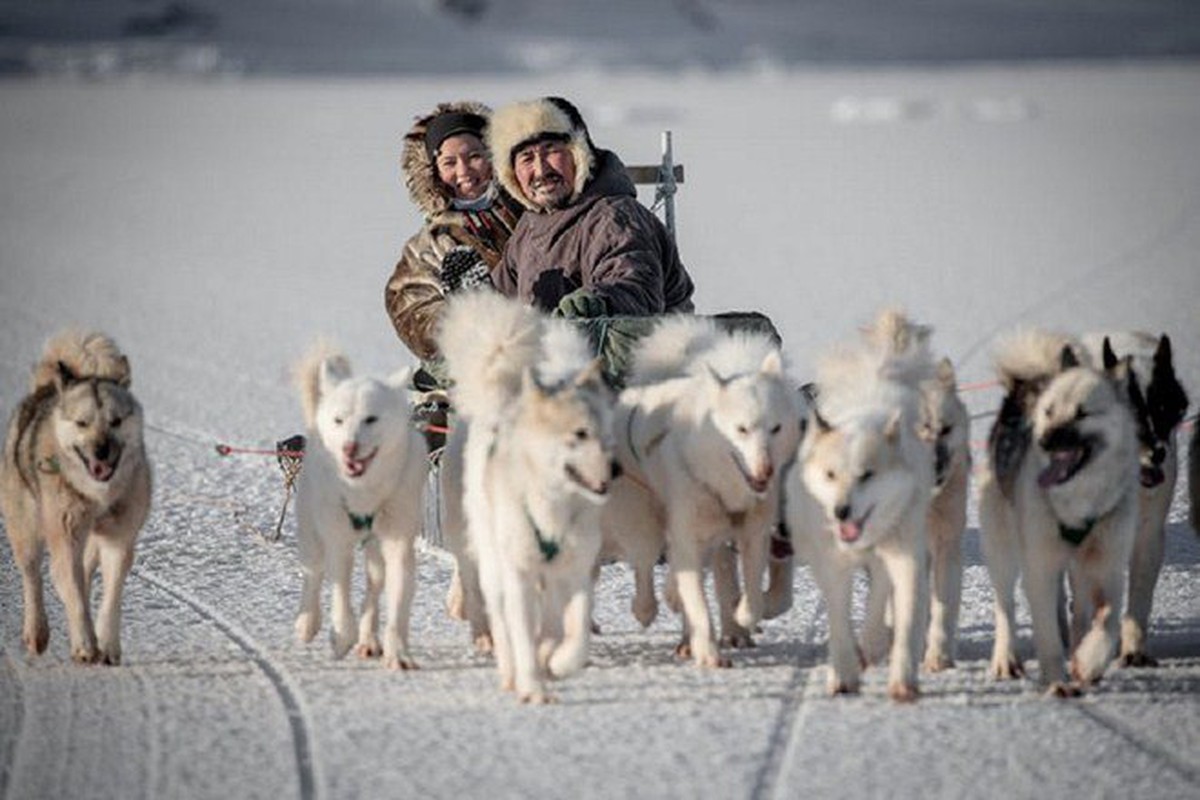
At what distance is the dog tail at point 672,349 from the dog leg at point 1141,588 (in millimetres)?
1229

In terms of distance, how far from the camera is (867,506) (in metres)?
5.07

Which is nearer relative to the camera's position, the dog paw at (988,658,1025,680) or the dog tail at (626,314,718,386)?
the dog paw at (988,658,1025,680)

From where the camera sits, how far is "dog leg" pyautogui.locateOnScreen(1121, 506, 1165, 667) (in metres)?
5.60

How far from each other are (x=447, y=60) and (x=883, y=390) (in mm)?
52820

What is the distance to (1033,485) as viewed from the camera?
523 centimetres

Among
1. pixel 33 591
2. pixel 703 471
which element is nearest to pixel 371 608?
pixel 33 591

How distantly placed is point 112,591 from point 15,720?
20.5 inches

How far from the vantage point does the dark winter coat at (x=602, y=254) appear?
671 cm

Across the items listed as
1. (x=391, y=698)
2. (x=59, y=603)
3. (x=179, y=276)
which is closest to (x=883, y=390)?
(x=391, y=698)

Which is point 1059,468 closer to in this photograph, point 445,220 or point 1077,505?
point 1077,505

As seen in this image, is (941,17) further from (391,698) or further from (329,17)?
(391,698)

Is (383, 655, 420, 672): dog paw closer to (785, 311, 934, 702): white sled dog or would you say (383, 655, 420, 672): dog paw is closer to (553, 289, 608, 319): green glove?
(785, 311, 934, 702): white sled dog

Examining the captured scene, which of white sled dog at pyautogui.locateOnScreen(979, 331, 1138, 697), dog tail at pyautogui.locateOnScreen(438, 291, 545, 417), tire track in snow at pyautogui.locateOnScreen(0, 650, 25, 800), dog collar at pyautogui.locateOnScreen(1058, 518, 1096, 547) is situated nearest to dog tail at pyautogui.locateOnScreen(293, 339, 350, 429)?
dog tail at pyautogui.locateOnScreen(438, 291, 545, 417)

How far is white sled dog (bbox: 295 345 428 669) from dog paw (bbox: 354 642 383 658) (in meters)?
0.05
